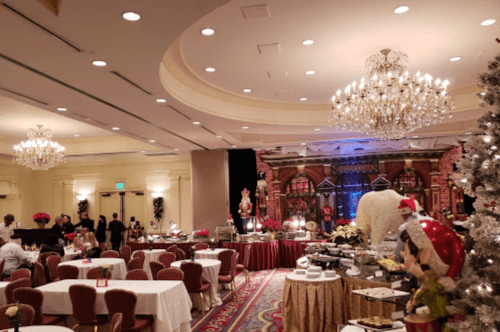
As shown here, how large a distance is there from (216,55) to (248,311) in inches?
160

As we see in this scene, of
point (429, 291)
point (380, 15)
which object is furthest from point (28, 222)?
point (429, 291)

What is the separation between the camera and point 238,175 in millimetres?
13461

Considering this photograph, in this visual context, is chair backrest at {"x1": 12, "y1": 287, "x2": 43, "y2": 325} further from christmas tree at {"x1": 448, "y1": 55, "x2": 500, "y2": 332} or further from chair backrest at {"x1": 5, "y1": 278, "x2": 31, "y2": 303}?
christmas tree at {"x1": 448, "y1": 55, "x2": 500, "y2": 332}

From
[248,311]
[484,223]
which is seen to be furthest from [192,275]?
[484,223]

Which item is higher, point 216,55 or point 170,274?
point 216,55

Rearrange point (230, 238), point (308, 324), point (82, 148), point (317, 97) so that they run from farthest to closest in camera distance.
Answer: point (82, 148) < point (230, 238) < point (317, 97) < point (308, 324)

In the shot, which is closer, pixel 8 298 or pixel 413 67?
pixel 8 298

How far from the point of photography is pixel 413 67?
7094mm

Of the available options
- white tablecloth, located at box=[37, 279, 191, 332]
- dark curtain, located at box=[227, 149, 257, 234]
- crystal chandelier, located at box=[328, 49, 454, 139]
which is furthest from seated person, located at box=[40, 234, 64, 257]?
crystal chandelier, located at box=[328, 49, 454, 139]

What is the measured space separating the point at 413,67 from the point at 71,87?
5.64 m

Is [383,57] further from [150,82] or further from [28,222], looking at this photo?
[28,222]

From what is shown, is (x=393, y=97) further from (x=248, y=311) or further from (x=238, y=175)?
(x=238, y=175)

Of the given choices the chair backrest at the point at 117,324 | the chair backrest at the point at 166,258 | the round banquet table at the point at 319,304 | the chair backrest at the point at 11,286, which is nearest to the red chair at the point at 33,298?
the chair backrest at the point at 11,286

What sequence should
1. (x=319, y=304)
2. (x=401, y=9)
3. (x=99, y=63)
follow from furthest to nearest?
(x=99, y=63) < (x=401, y=9) < (x=319, y=304)
